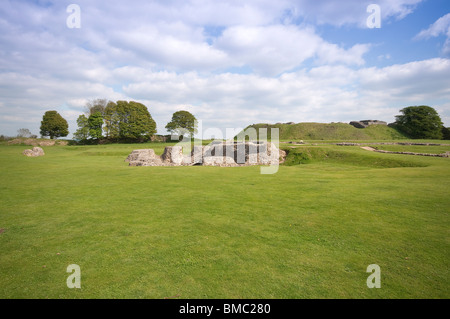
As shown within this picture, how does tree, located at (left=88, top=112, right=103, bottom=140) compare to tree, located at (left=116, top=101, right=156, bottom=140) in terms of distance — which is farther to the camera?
tree, located at (left=116, top=101, right=156, bottom=140)

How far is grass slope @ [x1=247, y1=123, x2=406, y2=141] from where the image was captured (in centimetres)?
7144

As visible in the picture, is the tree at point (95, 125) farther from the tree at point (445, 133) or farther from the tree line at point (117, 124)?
the tree at point (445, 133)

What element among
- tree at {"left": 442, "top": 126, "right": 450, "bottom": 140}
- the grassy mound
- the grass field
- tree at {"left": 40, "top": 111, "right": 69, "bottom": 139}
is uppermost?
tree at {"left": 40, "top": 111, "right": 69, "bottom": 139}

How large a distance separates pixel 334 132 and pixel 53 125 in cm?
9447

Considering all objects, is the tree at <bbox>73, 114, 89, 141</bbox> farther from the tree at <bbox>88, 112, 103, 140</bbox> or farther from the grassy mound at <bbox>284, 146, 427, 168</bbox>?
the grassy mound at <bbox>284, 146, 427, 168</bbox>

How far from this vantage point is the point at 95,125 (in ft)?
213

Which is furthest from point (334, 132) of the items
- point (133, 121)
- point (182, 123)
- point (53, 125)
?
point (53, 125)

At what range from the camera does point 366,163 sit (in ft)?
71.3

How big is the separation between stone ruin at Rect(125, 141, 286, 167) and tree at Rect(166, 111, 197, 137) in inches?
1820

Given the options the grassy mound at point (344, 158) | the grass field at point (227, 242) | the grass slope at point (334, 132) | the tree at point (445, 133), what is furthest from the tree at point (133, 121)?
the tree at point (445, 133)

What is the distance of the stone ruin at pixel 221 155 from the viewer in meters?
25.8

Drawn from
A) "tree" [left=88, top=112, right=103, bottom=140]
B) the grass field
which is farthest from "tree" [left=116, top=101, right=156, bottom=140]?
the grass field
